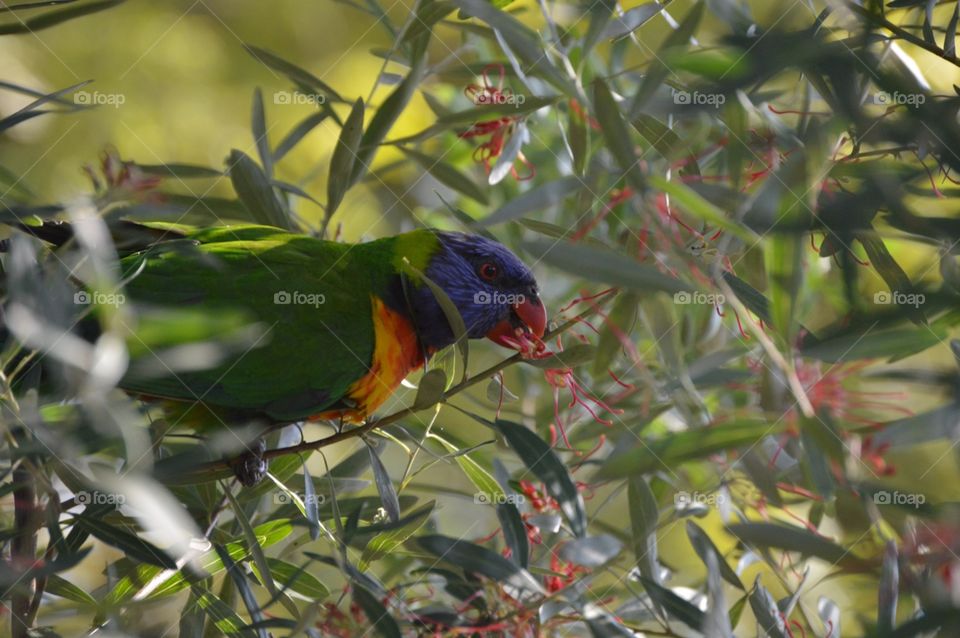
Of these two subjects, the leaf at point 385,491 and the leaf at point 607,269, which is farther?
the leaf at point 385,491

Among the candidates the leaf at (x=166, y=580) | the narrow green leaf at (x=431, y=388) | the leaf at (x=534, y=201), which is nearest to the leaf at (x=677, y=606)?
the narrow green leaf at (x=431, y=388)

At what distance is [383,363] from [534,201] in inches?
40.1

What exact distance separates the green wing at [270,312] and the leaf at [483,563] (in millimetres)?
866

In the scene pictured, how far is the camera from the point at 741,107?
133cm

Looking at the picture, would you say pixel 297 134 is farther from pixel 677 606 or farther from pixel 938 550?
pixel 938 550

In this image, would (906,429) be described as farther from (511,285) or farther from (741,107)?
(511,285)

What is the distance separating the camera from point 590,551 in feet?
4.07

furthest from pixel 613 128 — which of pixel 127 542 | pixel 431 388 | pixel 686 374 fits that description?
pixel 127 542

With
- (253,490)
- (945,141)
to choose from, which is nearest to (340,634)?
(253,490)

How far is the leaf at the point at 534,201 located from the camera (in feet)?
4.03

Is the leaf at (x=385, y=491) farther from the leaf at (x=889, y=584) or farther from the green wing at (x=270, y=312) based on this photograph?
the leaf at (x=889, y=584)

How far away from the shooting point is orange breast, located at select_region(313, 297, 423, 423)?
2.14 metres

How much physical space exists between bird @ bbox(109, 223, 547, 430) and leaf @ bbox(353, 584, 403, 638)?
2.31 ft

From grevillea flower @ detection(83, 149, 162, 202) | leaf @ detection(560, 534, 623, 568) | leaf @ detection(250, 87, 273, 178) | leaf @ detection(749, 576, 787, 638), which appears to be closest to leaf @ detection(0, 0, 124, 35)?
grevillea flower @ detection(83, 149, 162, 202)
